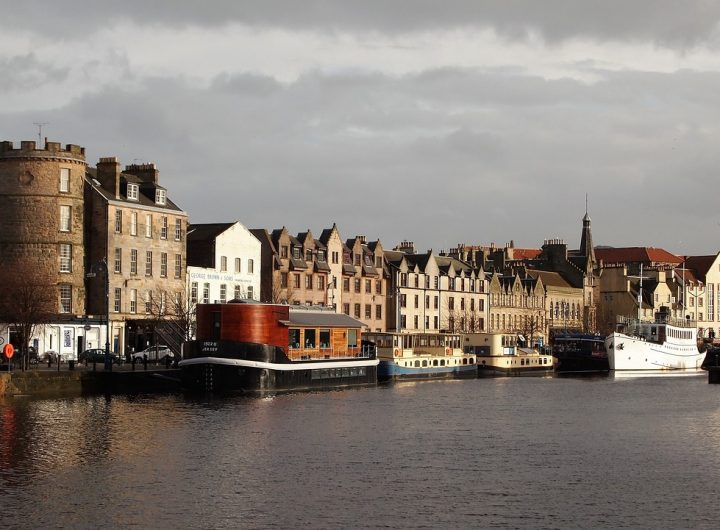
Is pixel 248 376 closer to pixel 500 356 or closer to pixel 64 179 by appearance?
pixel 64 179

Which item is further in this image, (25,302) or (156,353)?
(156,353)

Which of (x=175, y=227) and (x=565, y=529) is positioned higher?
(x=175, y=227)

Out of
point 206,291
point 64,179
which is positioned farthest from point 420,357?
point 64,179

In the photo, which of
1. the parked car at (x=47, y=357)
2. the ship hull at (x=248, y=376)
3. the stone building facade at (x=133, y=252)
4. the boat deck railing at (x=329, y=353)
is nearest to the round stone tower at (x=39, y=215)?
the stone building facade at (x=133, y=252)

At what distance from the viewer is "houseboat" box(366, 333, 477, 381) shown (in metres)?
108

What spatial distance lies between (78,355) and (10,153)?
17223mm

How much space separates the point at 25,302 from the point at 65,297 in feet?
47.6

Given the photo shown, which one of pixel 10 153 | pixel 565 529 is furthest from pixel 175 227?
pixel 565 529

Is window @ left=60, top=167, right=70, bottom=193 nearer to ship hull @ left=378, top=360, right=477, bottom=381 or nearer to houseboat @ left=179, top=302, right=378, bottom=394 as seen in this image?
houseboat @ left=179, top=302, right=378, bottom=394

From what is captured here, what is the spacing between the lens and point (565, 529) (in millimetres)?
38625

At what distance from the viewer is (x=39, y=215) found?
329 ft

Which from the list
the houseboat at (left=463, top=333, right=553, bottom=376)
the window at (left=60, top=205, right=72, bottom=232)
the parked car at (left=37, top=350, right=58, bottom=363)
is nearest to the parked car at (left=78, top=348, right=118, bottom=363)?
the parked car at (left=37, top=350, right=58, bottom=363)

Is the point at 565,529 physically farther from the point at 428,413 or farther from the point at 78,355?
the point at 78,355

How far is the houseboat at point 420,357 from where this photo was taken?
355ft
